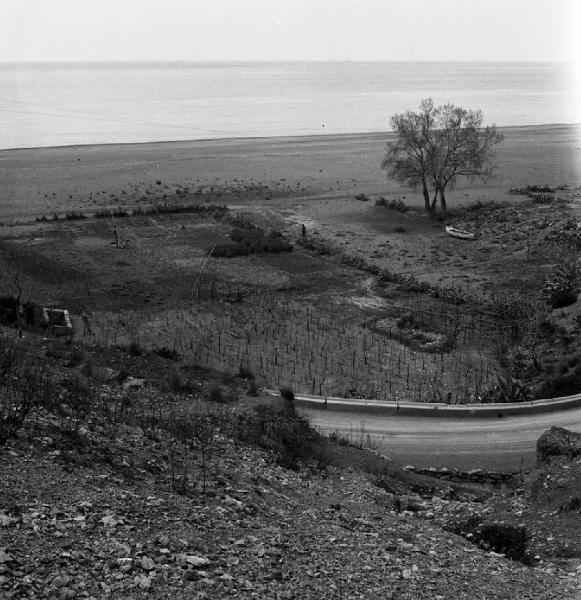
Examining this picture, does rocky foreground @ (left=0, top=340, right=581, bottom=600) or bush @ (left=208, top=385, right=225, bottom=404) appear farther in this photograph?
bush @ (left=208, top=385, right=225, bottom=404)

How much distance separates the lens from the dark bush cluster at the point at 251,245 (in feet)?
106

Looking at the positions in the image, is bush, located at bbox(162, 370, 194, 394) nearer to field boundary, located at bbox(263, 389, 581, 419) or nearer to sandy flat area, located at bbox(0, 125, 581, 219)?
field boundary, located at bbox(263, 389, 581, 419)

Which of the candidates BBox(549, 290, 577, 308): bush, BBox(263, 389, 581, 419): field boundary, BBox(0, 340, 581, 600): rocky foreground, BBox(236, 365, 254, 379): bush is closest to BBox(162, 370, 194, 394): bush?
BBox(0, 340, 581, 600): rocky foreground

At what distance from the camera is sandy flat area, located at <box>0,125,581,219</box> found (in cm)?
4722

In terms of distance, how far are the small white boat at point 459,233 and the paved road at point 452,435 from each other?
18.7m

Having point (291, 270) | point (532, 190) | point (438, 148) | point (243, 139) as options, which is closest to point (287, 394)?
point (291, 270)

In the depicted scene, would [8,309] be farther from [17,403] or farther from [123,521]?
[123,521]

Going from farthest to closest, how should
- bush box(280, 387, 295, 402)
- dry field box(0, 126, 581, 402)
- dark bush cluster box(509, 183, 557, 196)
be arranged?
1. dark bush cluster box(509, 183, 557, 196)
2. dry field box(0, 126, 581, 402)
3. bush box(280, 387, 295, 402)

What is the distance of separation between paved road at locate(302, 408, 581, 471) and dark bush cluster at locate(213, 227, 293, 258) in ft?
51.9

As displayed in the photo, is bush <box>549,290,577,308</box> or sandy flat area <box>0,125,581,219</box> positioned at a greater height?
sandy flat area <box>0,125,581,219</box>

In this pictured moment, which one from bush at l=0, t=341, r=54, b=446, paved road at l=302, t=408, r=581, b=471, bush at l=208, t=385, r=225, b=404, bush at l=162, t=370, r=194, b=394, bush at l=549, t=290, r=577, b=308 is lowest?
paved road at l=302, t=408, r=581, b=471

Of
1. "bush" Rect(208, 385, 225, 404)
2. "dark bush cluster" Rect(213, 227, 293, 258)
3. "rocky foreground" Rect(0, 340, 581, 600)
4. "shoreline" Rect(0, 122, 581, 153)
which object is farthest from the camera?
"shoreline" Rect(0, 122, 581, 153)

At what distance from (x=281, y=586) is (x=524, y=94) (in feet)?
523

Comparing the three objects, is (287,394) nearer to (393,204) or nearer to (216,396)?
(216,396)
